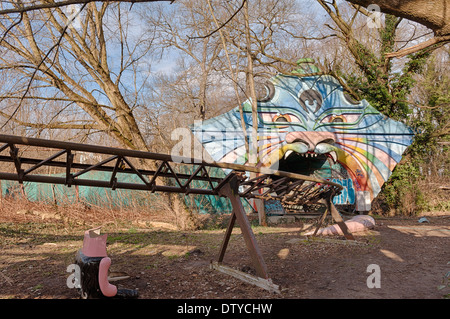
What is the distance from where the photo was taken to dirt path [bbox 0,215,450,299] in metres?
5.55

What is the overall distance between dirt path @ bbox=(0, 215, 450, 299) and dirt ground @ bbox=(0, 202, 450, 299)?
2 cm

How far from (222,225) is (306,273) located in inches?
305

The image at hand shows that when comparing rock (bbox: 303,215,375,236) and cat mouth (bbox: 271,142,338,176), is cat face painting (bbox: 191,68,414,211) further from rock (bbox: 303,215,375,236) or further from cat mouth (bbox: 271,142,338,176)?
rock (bbox: 303,215,375,236)

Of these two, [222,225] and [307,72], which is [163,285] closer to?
[222,225]

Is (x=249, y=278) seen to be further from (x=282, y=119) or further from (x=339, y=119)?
(x=339, y=119)

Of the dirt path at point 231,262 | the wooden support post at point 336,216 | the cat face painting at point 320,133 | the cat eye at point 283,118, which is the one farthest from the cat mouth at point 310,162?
the wooden support post at point 336,216

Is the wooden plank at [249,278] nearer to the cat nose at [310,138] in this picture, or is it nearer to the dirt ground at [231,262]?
the dirt ground at [231,262]

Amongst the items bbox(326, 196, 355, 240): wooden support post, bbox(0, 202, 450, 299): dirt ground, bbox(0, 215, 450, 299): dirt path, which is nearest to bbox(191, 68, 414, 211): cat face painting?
bbox(0, 202, 450, 299): dirt ground

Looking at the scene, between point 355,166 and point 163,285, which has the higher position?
point 355,166

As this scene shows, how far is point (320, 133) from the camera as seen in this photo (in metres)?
14.5

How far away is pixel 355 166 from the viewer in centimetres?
1497

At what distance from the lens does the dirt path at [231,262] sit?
18.2ft

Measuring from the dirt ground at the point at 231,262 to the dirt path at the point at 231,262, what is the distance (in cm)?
2
